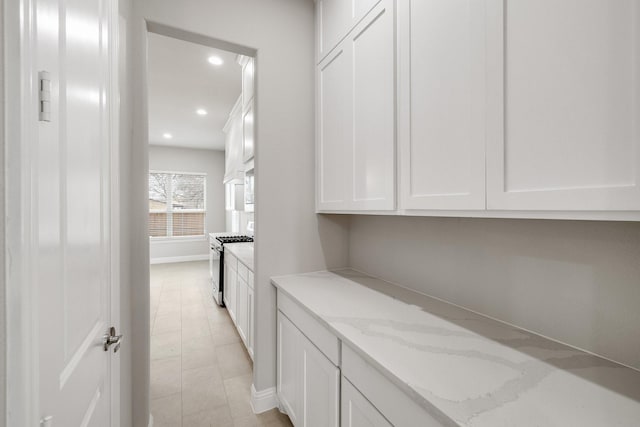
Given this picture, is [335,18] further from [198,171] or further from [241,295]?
[198,171]

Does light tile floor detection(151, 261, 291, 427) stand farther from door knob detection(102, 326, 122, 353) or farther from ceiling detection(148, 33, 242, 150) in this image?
ceiling detection(148, 33, 242, 150)

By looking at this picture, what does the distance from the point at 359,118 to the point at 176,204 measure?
20.9 feet

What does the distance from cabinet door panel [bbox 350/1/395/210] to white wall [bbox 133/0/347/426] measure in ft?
1.61

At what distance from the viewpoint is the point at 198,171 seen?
22.3 ft

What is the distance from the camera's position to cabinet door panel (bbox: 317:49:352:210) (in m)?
1.57

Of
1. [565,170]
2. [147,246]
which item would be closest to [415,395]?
[565,170]

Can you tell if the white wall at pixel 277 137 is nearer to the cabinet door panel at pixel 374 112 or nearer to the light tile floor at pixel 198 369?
the light tile floor at pixel 198 369

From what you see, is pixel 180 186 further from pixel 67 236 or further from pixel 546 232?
pixel 546 232

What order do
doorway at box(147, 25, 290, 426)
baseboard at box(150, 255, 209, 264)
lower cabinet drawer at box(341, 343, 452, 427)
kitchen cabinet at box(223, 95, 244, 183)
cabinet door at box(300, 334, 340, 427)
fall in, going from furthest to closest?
baseboard at box(150, 255, 209, 264), kitchen cabinet at box(223, 95, 244, 183), doorway at box(147, 25, 290, 426), cabinet door at box(300, 334, 340, 427), lower cabinet drawer at box(341, 343, 452, 427)

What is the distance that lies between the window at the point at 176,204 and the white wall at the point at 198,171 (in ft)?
0.50

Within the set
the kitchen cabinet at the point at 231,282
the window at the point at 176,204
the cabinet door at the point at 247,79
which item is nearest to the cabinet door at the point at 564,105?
the cabinet door at the point at 247,79

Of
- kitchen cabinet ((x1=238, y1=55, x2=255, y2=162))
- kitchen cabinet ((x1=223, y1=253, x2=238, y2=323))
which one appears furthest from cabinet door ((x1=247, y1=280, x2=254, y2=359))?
kitchen cabinet ((x1=238, y1=55, x2=255, y2=162))

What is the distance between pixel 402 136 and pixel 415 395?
3.12 ft

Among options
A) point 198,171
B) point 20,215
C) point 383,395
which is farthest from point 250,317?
point 198,171
